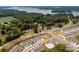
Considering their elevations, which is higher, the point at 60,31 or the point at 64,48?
the point at 60,31

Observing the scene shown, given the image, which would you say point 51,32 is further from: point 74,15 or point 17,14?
point 17,14
